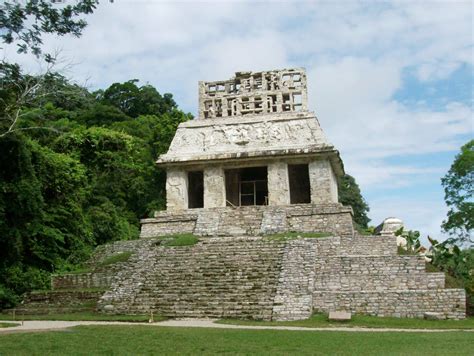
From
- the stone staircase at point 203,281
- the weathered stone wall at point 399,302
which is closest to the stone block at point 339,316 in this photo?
the weathered stone wall at point 399,302

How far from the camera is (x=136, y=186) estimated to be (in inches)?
1098

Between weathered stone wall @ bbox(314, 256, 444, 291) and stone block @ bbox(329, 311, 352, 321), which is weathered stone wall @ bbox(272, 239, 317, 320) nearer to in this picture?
weathered stone wall @ bbox(314, 256, 444, 291)

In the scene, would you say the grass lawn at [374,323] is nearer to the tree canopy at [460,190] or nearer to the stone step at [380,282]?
the stone step at [380,282]

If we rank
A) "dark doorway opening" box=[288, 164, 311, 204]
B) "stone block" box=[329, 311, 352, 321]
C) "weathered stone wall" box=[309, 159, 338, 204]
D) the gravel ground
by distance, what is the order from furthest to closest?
"dark doorway opening" box=[288, 164, 311, 204] → "weathered stone wall" box=[309, 159, 338, 204] → "stone block" box=[329, 311, 352, 321] → the gravel ground

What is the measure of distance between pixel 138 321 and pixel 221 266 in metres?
3.10

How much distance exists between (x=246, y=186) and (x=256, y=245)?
333 inches

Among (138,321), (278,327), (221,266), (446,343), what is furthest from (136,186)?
(446,343)

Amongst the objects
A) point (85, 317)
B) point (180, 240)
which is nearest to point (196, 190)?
point (180, 240)

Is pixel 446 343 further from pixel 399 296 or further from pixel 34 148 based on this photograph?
pixel 34 148

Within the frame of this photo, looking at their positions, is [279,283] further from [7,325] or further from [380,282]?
[7,325]

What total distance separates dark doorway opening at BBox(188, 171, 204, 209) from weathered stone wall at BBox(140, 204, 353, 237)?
367 cm

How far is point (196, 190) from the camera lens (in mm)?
23016

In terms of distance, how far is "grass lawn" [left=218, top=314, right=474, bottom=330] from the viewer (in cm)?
1040

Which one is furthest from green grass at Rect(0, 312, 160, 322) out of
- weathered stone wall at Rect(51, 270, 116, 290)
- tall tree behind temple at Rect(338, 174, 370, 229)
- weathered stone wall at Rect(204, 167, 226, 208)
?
tall tree behind temple at Rect(338, 174, 370, 229)
